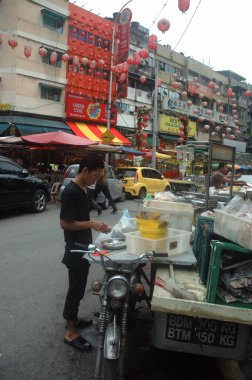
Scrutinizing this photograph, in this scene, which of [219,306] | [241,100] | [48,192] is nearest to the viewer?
[219,306]

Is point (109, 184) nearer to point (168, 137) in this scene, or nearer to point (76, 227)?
point (76, 227)

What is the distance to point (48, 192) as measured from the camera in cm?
1220

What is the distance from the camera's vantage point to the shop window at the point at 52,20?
2422 centimetres

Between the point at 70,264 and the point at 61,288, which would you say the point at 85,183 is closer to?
the point at 70,264

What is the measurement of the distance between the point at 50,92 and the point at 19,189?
1599cm

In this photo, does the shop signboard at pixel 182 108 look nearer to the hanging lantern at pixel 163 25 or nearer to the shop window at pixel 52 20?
the shop window at pixel 52 20

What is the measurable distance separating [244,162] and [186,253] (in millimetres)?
49165

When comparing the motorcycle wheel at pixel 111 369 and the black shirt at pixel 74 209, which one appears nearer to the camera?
the motorcycle wheel at pixel 111 369

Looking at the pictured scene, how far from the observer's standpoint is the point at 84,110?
26.3 meters

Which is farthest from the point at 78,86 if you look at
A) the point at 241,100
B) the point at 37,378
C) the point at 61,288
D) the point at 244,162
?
the point at 241,100

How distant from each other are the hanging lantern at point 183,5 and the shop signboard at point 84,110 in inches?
666

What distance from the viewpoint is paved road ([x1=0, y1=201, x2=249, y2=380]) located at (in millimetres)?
2996

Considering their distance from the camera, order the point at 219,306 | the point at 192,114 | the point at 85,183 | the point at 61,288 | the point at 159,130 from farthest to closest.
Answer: the point at 192,114 < the point at 159,130 < the point at 61,288 < the point at 85,183 < the point at 219,306

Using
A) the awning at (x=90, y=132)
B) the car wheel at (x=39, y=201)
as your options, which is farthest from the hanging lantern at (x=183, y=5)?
the awning at (x=90, y=132)
